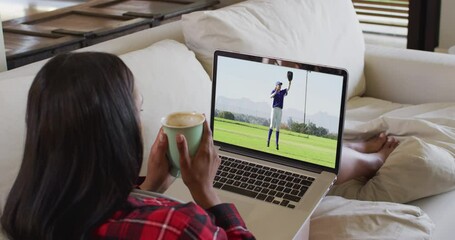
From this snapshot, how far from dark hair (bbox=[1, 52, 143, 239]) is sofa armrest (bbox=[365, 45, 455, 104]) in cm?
175

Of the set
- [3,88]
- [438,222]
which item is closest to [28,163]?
[3,88]

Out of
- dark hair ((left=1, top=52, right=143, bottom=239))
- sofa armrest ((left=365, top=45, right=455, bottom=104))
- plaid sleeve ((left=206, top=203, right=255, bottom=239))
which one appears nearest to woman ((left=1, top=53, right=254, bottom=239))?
dark hair ((left=1, top=52, right=143, bottom=239))

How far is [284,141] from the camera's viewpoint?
1.54 meters

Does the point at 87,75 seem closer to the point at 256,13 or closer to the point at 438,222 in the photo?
the point at 438,222

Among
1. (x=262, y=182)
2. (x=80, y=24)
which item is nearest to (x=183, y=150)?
(x=262, y=182)

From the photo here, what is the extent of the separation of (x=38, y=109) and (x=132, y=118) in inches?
5.6

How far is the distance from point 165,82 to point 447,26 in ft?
7.95

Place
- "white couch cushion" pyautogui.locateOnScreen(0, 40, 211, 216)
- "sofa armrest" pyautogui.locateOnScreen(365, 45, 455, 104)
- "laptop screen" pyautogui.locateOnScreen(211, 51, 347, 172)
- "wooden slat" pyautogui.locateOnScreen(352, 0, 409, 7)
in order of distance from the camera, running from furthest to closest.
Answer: "wooden slat" pyautogui.locateOnScreen(352, 0, 409, 7)
"sofa armrest" pyautogui.locateOnScreen(365, 45, 455, 104)
"laptop screen" pyautogui.locateOnScreen(211, 51, 347, 172)
"white couch cushion" pyautogui.locateOnScreen(0, 40, 211, 216)

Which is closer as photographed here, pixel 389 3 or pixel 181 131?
pixel 181 131

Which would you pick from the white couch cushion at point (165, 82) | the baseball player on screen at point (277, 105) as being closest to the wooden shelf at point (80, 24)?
the white couch cushion at point (165, 82)

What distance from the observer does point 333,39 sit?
7.96ft

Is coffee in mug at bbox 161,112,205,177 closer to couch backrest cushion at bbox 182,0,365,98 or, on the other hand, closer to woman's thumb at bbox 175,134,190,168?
woman's thumb at bbox 175,134,190,168

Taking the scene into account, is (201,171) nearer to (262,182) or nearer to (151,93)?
(262,182)

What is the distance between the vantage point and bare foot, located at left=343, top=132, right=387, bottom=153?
202cm
